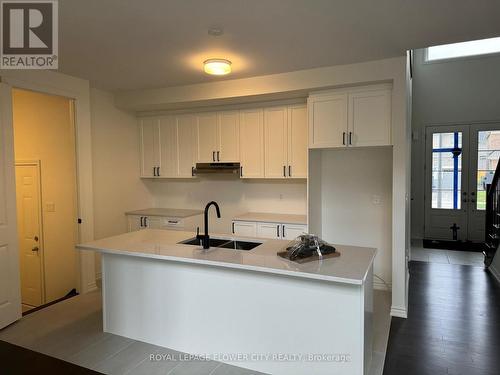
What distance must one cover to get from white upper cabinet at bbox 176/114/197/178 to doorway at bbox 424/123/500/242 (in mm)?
5100

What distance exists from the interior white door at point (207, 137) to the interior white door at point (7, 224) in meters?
2.25

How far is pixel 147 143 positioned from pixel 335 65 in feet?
10.1

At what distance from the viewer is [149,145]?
523 cm

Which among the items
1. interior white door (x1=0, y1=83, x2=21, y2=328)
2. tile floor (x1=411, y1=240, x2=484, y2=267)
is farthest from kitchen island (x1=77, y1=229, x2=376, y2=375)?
tile floor (x1=411, y1=240, x2=484, y2=267)

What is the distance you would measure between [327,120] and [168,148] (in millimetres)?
2478

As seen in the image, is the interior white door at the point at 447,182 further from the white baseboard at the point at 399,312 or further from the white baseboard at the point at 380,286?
the white baseboard at the point at 399,312

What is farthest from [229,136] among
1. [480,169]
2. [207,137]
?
[480,169]

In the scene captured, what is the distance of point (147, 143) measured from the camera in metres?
5.24

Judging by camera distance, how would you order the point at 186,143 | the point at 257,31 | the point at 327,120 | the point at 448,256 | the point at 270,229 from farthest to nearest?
the point at 448,256 → the point at 186,143 → the point at 270,229 → the point at 327,120 → the point at 257,31

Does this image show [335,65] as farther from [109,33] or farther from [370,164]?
[109,33]

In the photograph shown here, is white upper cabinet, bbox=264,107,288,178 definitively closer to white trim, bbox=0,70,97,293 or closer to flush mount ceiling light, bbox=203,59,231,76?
flush mount ceiling light, bbox=203,59,231,76

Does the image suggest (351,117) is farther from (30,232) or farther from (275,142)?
(30,232)

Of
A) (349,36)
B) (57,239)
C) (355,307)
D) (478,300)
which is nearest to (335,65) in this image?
(349,36)

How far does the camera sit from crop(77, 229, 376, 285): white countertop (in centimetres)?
210
